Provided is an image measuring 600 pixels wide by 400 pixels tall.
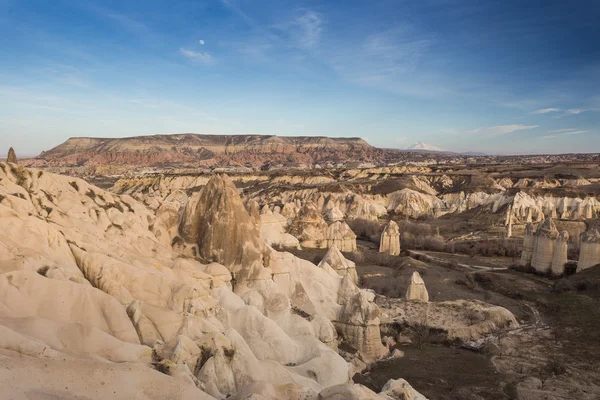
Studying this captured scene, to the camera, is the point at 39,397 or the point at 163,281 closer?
the point at 39,397

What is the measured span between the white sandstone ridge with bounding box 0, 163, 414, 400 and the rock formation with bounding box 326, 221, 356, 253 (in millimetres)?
21796

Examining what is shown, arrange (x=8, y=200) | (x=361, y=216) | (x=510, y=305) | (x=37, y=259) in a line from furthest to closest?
→ (x=361, y=216) < (x=510, y=305) < (x=8, y=200) < (x=37, y=259)

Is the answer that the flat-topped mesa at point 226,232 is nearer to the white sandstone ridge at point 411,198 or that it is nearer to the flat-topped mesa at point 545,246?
the white sandstone ridge at point 411,198

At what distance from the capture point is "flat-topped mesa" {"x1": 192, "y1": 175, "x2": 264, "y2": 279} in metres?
23.7

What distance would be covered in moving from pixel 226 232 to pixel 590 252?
35009 millimetres

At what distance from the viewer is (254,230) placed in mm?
25547

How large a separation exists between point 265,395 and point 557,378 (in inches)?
606

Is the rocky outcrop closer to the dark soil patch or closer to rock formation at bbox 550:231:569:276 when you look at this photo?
the dark soil patch

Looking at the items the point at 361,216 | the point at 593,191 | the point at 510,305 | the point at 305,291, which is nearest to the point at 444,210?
the point at 361,216

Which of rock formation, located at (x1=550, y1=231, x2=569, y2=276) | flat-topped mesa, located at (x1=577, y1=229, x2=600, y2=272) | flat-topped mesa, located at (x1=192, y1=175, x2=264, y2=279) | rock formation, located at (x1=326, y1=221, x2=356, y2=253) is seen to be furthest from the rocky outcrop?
flat-topped mesa, located at (x1=577, y1=229, x2=600, y2=272)

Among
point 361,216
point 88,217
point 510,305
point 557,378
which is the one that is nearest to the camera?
point 557,378

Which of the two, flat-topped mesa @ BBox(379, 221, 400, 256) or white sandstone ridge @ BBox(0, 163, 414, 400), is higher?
white sandstone ridge @ BBox(0, 163, 414, 400)

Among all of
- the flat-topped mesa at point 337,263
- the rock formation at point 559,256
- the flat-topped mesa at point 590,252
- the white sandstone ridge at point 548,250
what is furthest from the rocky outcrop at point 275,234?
the flat-topped mesa at point 590,252

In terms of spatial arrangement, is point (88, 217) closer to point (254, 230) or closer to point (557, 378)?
point (254, 230)
